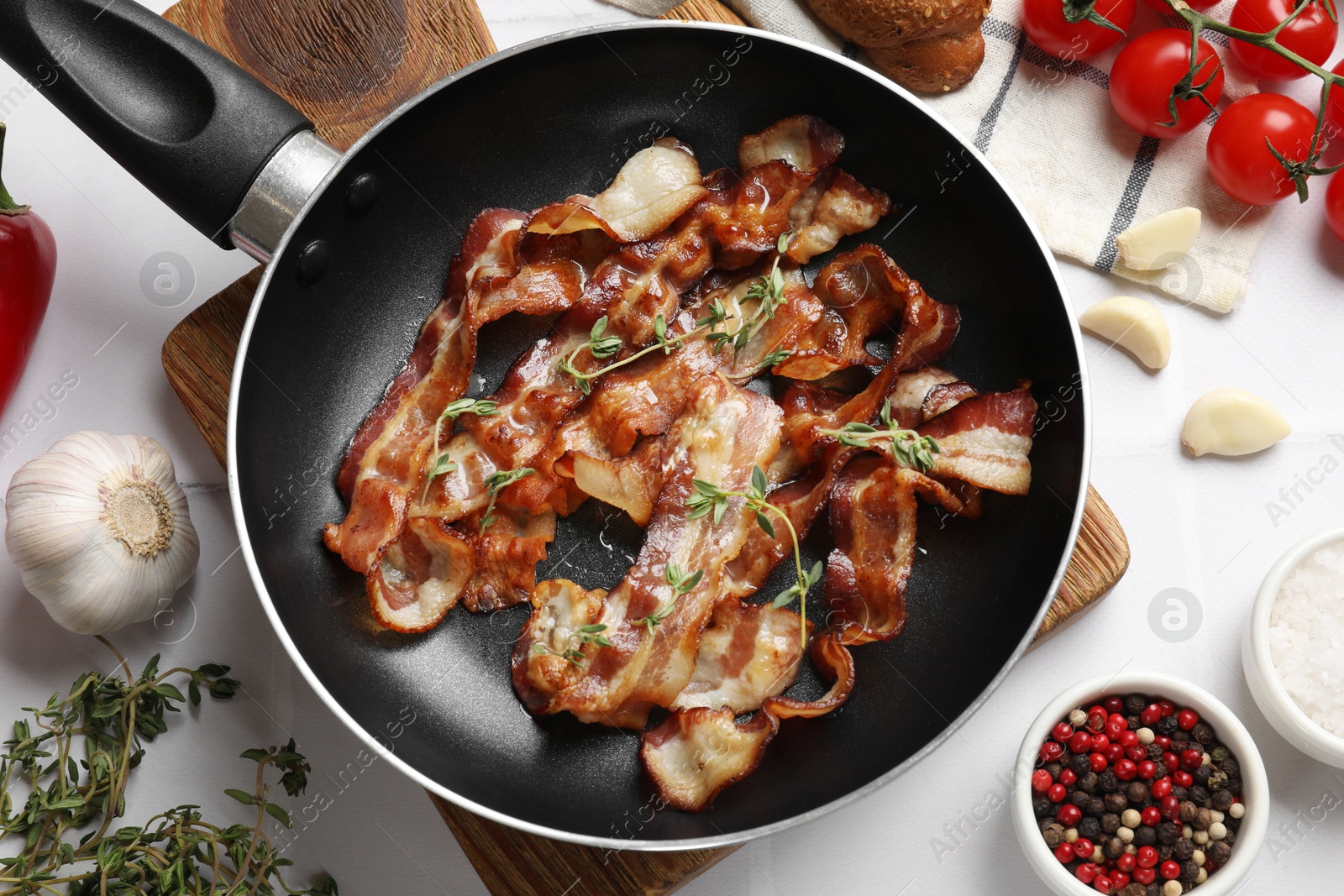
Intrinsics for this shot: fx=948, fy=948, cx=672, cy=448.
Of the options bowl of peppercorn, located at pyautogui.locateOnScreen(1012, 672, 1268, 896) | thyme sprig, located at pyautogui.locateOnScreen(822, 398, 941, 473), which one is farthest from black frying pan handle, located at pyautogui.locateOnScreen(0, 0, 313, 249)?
bowl of peppercorn, located at pyautogui.locateOnScreen(1012, 672, 1268, 896)

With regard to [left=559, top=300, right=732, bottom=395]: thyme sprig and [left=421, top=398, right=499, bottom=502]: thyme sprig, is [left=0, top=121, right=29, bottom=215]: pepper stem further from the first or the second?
[left=559, top=300, right=732, bottom=395]: thyme sprig

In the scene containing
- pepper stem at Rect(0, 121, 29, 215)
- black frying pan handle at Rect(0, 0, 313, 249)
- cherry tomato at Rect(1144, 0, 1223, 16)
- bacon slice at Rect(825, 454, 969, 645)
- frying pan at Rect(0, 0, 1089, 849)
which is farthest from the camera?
cherry tomato at Rect(1144, 0, 1223, 16)

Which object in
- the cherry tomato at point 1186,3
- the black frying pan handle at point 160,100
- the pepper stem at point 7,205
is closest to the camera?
the black frying pan handle at point 160,100

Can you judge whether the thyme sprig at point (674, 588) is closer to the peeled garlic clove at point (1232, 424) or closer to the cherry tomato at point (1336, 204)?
the peeled garlic clove at point (1232, 424)

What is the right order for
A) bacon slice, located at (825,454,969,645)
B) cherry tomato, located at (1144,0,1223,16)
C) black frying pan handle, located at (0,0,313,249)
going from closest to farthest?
black frying pan handle, located at (0,0,313,249) < bacon slice, located at (825,454,969,645) < cherry tomato, located at (1144,0,1223,16)

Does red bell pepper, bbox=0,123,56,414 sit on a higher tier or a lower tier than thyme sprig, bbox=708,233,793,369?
higher

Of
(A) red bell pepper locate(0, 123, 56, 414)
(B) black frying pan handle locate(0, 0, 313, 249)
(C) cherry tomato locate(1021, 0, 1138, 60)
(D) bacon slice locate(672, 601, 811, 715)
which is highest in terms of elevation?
(B) black frying pan handle locate(0, 0, 313, 249)

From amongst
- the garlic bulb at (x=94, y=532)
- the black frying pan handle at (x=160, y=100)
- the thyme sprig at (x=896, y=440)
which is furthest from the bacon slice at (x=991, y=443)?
the garlic bulb at (x=94, y=532)
